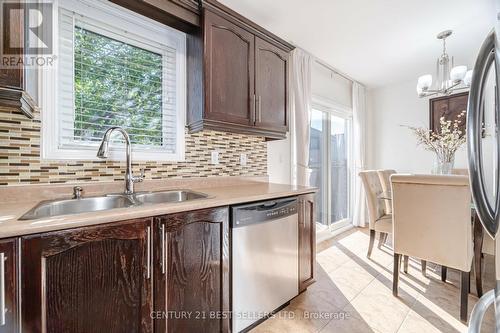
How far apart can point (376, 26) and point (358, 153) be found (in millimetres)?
2115

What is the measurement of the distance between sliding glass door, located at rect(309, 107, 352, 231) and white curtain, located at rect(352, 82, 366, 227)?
0.38ft

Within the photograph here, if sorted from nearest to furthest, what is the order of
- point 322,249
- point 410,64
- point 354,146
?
1. point 322,249
2. point 410,64
3. point 354,146

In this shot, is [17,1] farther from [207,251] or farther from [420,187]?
[420,187]

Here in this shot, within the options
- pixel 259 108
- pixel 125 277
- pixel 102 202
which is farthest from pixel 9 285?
pixel 259 108

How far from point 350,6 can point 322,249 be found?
2.66m

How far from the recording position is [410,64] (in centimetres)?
331

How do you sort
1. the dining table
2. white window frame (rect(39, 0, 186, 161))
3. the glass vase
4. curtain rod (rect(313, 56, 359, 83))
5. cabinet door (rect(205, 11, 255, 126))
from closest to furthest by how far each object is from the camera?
white window frame (rect(39, 0, 186, 161)) < cabinet door (rect(205, 11, 255, 126)) < the dining table < the glass vase < curtain rod (rect(313, 56, 359, 83))

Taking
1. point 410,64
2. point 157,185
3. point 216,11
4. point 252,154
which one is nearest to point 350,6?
point 216,11

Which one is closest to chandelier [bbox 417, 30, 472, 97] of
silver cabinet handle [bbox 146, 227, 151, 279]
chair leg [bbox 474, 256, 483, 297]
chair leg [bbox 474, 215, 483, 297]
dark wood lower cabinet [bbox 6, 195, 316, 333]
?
chair leg [bbox 474, 215, 483, 297]

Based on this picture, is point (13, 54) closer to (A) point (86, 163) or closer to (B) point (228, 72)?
(A) point (86, 163)

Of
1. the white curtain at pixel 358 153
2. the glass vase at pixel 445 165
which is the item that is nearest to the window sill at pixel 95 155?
the glass vase at pixel 445 165

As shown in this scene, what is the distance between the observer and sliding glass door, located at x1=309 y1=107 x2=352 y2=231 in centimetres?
344

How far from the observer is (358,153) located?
13.1 feet

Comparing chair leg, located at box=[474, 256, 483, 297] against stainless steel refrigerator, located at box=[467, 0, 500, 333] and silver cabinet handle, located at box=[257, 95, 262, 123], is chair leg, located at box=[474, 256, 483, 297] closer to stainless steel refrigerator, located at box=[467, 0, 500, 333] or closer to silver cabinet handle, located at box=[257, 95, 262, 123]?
stainless steel refrigerator, located at box=[467, 0, 500, 333]
